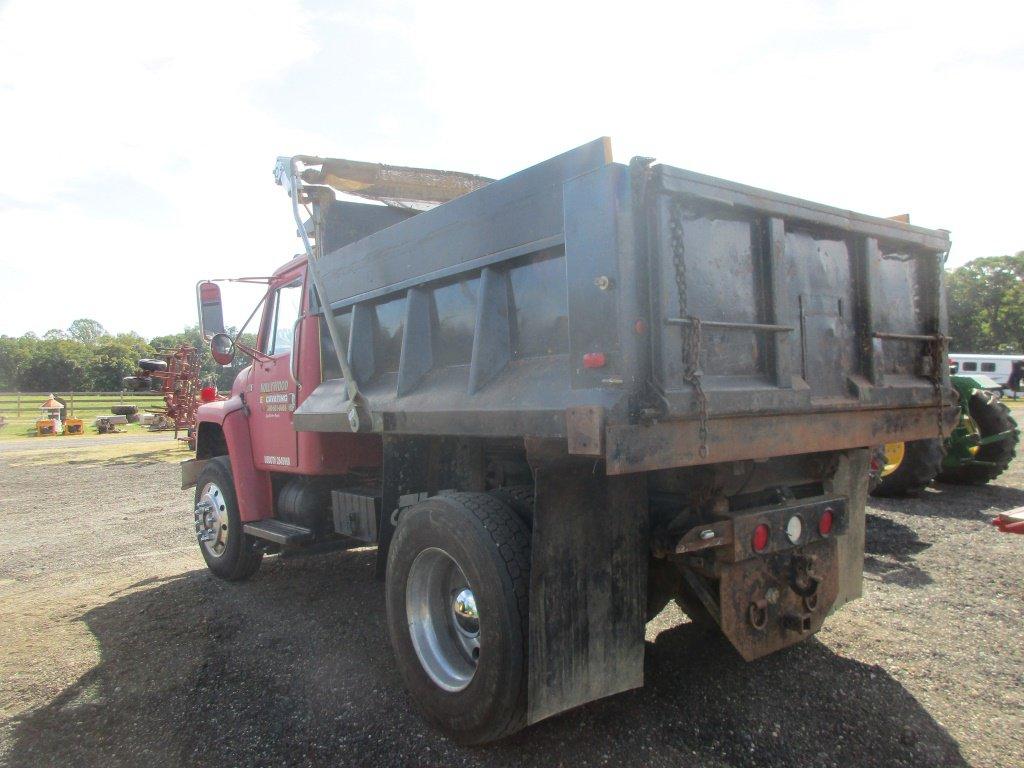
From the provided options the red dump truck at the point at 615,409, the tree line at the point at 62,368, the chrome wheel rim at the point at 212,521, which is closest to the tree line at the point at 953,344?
the tree line at the point at 62,368

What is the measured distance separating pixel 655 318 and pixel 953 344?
52.0 metres

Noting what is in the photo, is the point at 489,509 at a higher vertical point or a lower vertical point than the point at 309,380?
lower

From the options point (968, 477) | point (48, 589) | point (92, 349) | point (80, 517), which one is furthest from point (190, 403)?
point (92, 349)

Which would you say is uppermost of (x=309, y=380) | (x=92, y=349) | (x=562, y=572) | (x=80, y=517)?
(x=92, y=349)

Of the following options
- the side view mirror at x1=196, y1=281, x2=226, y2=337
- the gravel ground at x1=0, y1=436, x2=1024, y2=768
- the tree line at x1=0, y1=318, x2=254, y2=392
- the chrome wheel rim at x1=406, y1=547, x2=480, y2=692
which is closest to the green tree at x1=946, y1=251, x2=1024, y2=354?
the gravel ground at x1=0, y1=436, x2=1024, y2=768

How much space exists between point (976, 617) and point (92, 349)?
86139mm

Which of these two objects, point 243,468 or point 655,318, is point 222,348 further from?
point 655,318

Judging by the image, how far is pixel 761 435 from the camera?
9.48ft

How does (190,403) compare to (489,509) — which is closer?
(489,509)

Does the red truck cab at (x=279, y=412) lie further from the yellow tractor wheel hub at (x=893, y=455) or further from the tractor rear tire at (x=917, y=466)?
the tractor rear tire at (x=917, y=466)

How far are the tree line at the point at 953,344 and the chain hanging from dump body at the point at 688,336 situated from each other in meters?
41.2

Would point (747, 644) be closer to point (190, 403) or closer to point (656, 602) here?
point (656, 602)

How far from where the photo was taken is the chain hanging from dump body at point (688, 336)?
262cm

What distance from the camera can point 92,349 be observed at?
75438 millimetres
